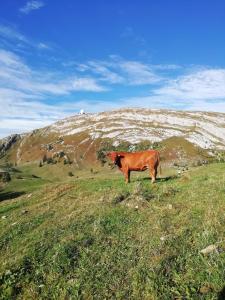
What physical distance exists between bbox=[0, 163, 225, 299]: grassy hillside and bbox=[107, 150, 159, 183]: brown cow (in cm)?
345

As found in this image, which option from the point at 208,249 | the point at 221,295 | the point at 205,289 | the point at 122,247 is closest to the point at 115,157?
the point at 122,247

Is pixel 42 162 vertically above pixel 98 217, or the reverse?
pixel 98 217

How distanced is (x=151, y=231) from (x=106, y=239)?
182 cm

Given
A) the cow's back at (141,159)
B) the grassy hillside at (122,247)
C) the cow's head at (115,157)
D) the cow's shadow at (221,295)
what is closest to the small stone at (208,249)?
the grassy hillside at (122,247)

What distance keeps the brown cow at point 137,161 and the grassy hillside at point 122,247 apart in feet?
11.3

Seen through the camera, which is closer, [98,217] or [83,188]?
[98,217]

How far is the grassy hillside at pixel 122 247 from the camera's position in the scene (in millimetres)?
10672

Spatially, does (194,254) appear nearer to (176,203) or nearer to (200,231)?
(200,231)

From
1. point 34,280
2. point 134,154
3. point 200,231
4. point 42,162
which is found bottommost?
point 42,162

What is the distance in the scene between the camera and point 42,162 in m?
174

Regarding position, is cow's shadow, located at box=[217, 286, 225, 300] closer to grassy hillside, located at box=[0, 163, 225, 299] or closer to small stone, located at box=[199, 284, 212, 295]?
grassy hillside, located at box=[0, 163, 225, 299]

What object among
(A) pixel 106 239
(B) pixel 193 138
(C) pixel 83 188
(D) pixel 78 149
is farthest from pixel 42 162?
(A) pixel 106 239

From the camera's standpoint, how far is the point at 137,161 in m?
24.2

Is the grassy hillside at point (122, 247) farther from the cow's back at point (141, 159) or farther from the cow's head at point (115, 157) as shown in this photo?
the cow's head at point (115, 157)
